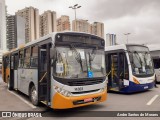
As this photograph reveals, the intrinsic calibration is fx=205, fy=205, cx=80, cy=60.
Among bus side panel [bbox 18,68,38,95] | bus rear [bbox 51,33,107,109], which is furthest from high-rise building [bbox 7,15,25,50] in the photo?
bus rear [bbox 51,33,107,109]

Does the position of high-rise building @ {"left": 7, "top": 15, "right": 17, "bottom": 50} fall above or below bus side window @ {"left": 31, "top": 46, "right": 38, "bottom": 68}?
above

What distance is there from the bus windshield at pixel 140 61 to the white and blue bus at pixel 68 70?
3368 millimetres

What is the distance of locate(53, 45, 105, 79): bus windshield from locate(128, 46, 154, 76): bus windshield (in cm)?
372

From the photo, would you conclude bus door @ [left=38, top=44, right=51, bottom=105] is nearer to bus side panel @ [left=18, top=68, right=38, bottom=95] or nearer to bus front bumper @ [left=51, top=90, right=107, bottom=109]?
bus side panel @ [left=18, top=68, right=38, bottom=95]

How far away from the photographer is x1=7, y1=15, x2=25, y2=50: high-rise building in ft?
180

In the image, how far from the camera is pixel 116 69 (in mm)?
11898

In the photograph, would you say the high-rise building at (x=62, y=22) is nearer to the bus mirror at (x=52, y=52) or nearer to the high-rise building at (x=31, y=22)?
the high-rise building at (x=31, y=22)

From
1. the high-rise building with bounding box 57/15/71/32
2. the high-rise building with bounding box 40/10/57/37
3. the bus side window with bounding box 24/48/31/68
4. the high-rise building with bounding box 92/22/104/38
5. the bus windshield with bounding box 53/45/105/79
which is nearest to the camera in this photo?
the bus windshield with bounding box 53/45/105/79

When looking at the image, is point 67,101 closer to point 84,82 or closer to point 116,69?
point 84,82

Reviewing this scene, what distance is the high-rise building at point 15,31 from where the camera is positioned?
2156 inches

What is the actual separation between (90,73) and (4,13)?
63.9 m

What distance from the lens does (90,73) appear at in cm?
737

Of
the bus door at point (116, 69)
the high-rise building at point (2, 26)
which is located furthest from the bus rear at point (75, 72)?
the high-rise building at point (2, 26)

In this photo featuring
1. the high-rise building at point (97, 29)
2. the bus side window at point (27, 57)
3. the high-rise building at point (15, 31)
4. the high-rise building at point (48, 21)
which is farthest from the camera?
the high-rise building at point (97, 29)
